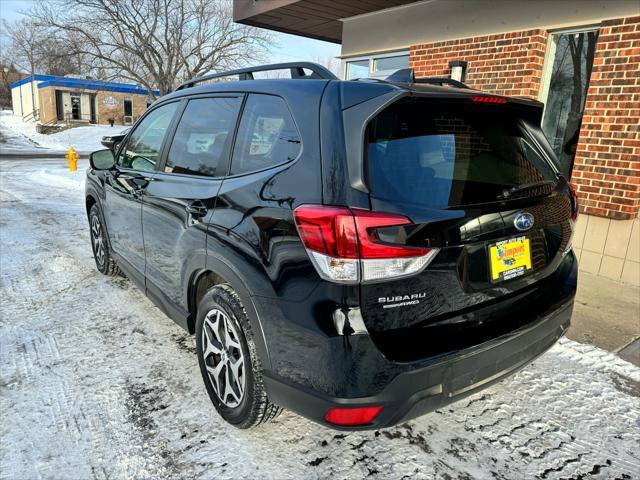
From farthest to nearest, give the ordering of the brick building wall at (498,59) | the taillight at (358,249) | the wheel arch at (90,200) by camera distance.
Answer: the brick building wall at (498,59) → the wheel arch at (90,200) → the taillight at (358,249)

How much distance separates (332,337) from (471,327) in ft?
2.18

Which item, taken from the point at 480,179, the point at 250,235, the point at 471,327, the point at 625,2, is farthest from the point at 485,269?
the point at 625,2

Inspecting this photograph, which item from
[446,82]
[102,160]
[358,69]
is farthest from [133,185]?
[358,69]

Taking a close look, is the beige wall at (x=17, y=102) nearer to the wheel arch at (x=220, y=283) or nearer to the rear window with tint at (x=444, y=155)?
the wheel arch at (x=220, y=283)

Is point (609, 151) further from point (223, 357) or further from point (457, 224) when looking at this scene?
point (223, 357)

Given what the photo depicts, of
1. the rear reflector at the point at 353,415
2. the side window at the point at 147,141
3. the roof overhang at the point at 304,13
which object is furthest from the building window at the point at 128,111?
the rear reflector at the point at 353,415

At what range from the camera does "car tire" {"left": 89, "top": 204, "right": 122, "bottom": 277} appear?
446cm

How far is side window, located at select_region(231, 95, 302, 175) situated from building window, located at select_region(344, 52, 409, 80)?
569 centimetres

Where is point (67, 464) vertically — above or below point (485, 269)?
below

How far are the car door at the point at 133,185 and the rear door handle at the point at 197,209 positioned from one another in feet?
2.52

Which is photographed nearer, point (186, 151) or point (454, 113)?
point (454, 113)

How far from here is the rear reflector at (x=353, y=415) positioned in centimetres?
185

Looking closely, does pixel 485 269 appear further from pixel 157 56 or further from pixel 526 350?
pixel 157 56

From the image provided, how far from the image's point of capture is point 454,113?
7.12 feet
